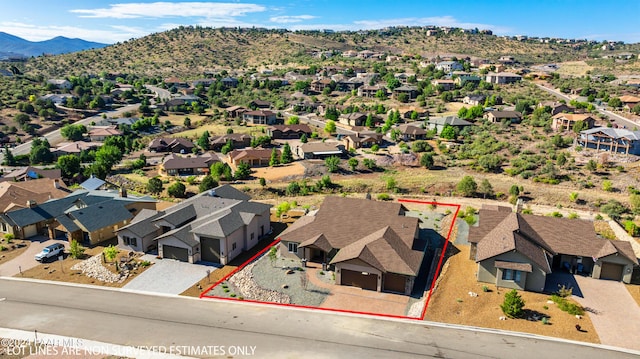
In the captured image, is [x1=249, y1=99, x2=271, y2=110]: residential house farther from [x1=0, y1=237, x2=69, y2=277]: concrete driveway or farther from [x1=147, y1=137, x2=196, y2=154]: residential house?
[x1=0, y1=237, x2=69, y2=277]: concrete driveway

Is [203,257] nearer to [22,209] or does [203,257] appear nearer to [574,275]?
[22,209]

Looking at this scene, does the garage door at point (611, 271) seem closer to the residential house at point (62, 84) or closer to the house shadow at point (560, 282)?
the house shadow at point (560, 282)

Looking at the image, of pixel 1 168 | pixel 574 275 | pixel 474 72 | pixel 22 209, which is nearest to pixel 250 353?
pixel 574 275

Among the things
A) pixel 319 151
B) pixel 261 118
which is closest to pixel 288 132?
pixel 261 118

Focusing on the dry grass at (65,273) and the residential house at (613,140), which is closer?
the dry grass at (65,273)

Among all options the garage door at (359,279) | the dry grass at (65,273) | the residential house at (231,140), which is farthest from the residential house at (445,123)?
the dry grass at (65,273)

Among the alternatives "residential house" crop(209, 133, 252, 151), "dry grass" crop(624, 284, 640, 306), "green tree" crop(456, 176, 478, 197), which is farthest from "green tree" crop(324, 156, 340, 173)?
"dry grass" crop(624, 284, 640, 306)
